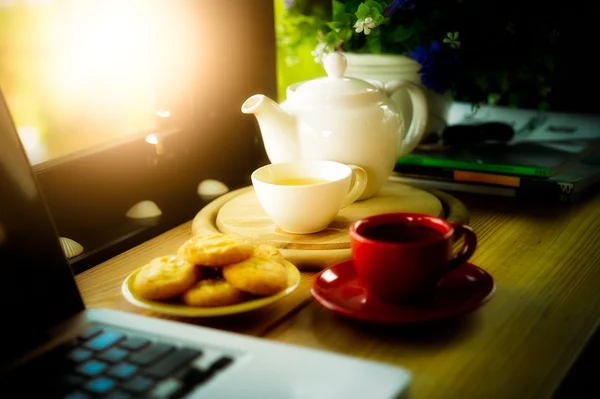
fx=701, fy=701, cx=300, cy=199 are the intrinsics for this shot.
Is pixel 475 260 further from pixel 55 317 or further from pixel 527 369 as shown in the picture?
pixel 55 317

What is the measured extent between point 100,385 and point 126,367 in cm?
3

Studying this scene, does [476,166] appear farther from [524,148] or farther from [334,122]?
[334,122]

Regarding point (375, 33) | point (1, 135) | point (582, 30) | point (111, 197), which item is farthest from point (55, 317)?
point (582, 30)

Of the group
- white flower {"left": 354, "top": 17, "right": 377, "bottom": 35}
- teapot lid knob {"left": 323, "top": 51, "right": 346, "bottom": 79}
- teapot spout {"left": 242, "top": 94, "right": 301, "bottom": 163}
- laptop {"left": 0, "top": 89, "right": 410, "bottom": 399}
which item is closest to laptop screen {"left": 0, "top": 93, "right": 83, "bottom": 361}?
laptop {"left": 0, "top": 89, "right": 410, "bottom": 399}

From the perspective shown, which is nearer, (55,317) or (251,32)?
(55,317)

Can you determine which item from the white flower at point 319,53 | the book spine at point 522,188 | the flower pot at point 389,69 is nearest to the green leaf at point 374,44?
the flower pot at point 389,69

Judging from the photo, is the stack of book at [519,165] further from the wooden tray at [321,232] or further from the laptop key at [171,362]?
the laptop key at [171,362]

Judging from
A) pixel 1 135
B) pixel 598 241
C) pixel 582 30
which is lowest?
pixel 598 241

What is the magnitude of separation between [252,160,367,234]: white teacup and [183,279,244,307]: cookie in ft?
0.61

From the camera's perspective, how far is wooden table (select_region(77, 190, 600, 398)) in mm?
603

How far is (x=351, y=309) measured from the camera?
70 cm

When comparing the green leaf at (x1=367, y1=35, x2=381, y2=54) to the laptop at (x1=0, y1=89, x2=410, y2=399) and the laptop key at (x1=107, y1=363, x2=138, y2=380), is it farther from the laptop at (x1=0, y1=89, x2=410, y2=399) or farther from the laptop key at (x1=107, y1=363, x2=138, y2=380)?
the laptop key at (x1=107, y1=363, x2=138, y2=380)

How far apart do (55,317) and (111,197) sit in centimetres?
39

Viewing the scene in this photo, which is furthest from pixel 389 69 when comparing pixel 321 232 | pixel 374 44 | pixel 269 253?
pixel 269 253
